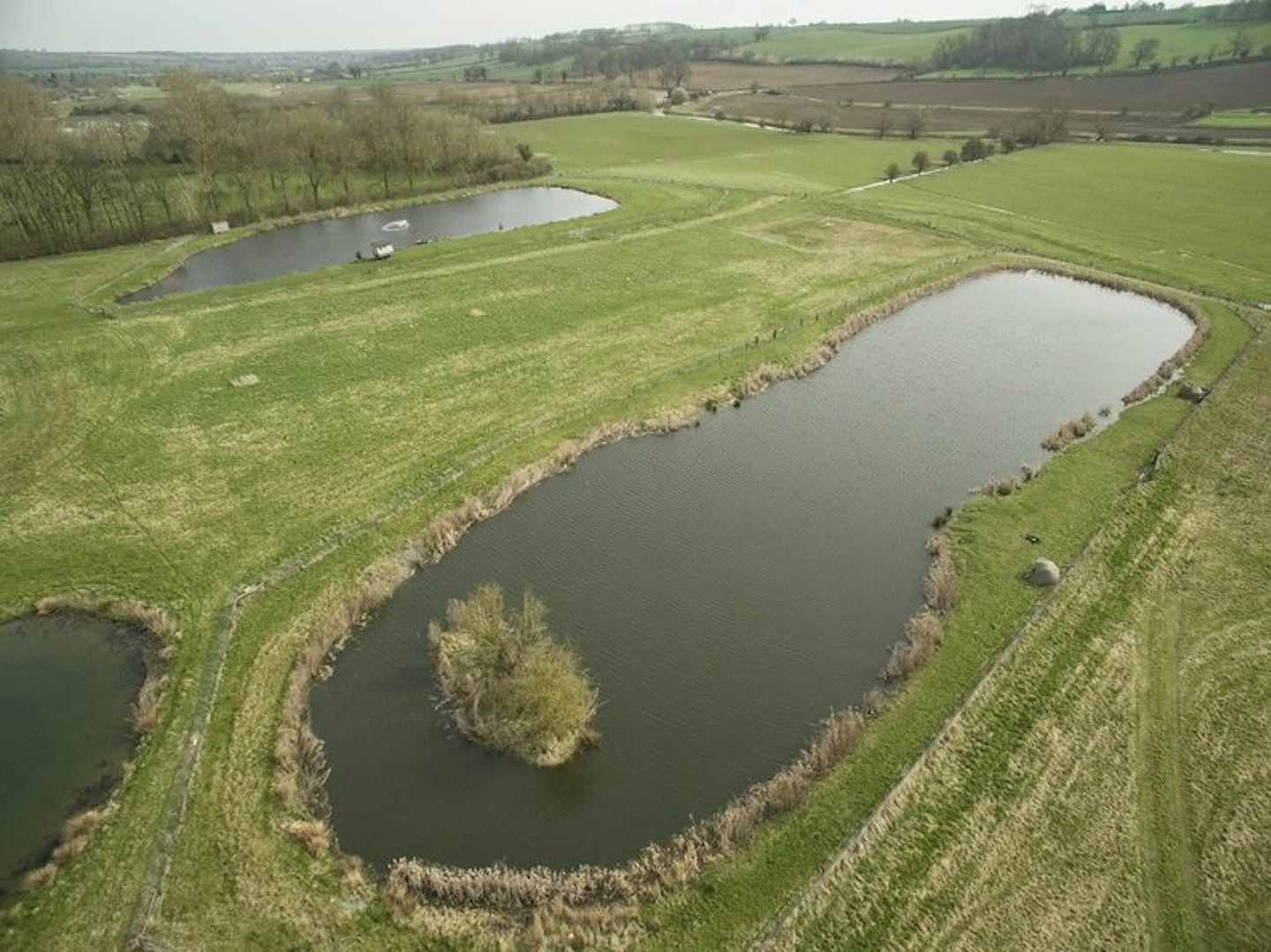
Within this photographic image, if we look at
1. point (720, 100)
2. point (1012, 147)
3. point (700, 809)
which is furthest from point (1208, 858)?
point (720, 100)

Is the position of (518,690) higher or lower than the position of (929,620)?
higher

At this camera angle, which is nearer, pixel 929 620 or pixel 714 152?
pixel 929 620

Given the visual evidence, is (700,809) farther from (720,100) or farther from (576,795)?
(720,100)

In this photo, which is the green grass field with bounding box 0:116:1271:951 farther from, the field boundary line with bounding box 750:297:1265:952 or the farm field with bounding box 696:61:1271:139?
the farm field with bounding box 696:61:1271:139

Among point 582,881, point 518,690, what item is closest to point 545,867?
point 582,881

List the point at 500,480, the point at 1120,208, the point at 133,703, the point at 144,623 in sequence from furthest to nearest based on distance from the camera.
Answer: the point at 1120,208 → the point at 500,480 → the point at 144,623 → the point at 133,703

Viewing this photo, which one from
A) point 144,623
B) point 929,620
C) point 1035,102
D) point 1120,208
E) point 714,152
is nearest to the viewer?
point 929,620

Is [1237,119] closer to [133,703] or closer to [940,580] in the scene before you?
[940,580]
